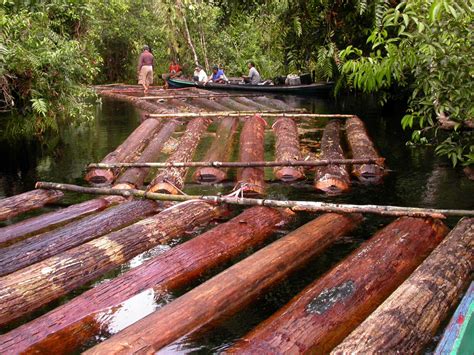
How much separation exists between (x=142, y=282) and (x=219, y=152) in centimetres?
517

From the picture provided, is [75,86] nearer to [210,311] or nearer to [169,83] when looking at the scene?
[210,311]

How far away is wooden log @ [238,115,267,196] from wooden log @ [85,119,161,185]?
1.95m

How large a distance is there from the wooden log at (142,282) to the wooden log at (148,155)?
247 cm

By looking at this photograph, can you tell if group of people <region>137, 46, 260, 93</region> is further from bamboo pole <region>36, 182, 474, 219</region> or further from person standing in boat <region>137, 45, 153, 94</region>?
bamboo pole <region>36, 182, 474, 219</region>

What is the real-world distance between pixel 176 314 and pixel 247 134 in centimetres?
696

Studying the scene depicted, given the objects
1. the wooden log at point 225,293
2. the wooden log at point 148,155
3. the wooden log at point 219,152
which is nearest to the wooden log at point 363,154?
the wooden log at point 219,152

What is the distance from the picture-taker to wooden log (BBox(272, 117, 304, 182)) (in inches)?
314

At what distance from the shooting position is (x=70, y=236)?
5.25 m

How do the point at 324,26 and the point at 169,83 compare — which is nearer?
the point at 324,26

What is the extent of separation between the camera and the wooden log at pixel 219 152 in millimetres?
7996

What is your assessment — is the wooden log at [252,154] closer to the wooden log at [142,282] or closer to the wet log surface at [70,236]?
the wooden log at [142,282]

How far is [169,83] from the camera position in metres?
22.9

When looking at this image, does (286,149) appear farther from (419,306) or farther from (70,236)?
(419,306)

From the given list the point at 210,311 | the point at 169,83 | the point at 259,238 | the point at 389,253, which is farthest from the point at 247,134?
the point at 169,83
